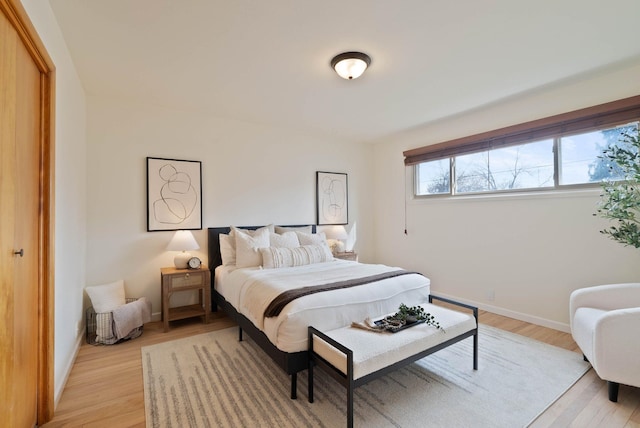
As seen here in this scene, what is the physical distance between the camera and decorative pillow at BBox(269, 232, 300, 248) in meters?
3.68

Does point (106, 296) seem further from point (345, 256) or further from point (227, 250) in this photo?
point (345, 256)

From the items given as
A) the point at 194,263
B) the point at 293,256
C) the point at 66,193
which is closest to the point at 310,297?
the point at 293,256

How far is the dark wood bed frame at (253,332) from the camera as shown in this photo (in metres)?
1.95

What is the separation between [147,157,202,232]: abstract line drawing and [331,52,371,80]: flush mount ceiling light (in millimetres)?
2150

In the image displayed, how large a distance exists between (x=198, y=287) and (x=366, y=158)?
11.6 feet

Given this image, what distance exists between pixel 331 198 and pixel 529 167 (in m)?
2.70

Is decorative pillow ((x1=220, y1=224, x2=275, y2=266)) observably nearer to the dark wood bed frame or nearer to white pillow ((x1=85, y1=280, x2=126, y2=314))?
the dark wood bed frame

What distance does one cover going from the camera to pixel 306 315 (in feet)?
6.63

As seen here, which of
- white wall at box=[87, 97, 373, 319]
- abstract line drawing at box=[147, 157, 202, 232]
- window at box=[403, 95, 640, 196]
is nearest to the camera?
window at box=[403, 95, 640, 196]

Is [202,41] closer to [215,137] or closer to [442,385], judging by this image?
[215,137]

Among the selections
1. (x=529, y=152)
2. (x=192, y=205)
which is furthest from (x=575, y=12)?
(x=192, y=205)

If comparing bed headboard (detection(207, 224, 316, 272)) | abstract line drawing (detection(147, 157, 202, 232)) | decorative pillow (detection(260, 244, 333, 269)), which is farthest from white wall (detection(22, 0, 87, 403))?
decorative pillow (detection(260, 244, 333, 269))

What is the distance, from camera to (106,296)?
9.78ft

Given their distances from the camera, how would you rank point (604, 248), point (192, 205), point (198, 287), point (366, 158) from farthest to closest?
point (366, 158), point (192, 205), point (198, 287), point (604, 248)
